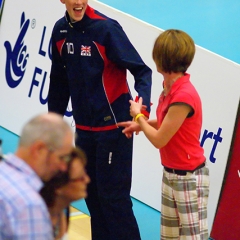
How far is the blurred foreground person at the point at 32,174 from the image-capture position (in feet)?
5.42

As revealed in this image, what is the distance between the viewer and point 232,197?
12.6ft

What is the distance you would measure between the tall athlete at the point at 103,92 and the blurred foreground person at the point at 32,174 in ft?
4.75

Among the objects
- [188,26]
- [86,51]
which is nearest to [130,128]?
[86,51]

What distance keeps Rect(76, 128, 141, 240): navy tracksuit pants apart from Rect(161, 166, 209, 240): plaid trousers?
1.05 ft

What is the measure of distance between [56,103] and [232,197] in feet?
4.29

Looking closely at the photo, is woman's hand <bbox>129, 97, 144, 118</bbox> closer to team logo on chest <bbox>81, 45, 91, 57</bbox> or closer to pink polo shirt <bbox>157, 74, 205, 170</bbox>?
pink polo shirt <bbox>157, 74, 205, 170</bbox>

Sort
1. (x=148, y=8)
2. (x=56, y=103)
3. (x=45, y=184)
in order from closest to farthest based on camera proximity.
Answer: (x=45, y=184) < (x=56, y=103) < (x=148, y=8)

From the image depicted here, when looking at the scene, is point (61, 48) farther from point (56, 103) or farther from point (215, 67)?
point (215, 67)

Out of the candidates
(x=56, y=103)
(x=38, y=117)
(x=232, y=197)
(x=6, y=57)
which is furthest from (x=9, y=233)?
(x=6, y=57)

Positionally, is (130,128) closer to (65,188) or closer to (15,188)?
(65,188)

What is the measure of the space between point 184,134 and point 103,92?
601 mm

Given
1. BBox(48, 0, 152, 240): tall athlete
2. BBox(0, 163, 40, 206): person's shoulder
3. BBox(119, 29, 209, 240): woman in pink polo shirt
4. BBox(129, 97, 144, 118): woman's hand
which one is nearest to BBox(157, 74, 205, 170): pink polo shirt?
BBox(119, 29, 209, 240): woman in pink polo shirt

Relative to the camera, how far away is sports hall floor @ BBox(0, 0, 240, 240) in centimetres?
420

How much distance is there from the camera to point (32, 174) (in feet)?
5.72
